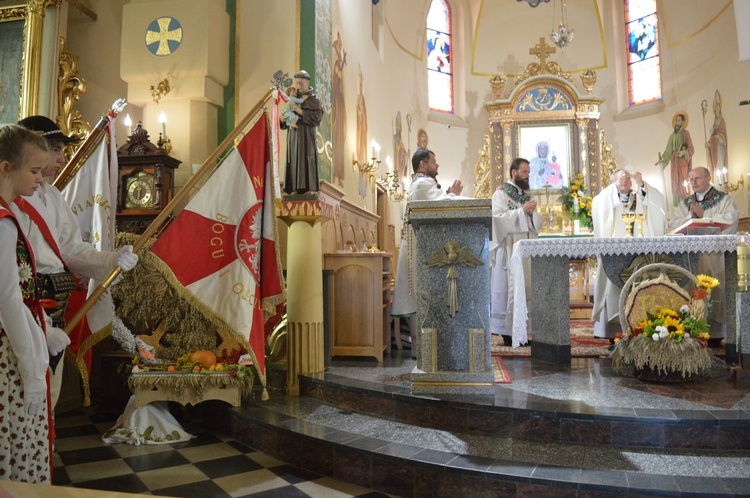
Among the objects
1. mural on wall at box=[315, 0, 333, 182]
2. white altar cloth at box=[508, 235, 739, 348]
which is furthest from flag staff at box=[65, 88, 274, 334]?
white altar cloth at box=[508, 235, 739, 348]

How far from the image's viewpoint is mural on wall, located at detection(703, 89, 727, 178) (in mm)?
11000

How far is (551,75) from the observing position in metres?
14.2

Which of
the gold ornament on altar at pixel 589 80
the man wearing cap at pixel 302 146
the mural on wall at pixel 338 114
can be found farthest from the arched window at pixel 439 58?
the man wearing cap at pixel 302 146

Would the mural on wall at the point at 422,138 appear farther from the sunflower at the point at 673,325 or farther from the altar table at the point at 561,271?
the sunflower at the point at 673,325

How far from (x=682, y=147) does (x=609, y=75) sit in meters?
3.32

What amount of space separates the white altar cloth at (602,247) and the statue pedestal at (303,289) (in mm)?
1936

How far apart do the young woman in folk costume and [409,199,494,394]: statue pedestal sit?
251cm

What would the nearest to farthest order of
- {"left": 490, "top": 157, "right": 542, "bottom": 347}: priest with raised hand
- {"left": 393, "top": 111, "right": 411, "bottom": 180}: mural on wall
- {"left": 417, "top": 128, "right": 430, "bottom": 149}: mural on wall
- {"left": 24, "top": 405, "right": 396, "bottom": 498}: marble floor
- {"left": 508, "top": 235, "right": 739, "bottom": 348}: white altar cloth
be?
{"left": 24, "top": 405, "right": 396, "bottom": 498}: marble floor < {"left": 508, "top": 235, "right": 739, "bottom": 348}: white altar cloth < {"left": 490, "top": 157, "right": 542, "bottom": 347}: priest with raised hand < {"left": 393, "top": 111, "right": 411, "bottom": 180}: mural on wall < {"left": 417, "top": 128, "right": 430, "bottom": 149}: mural on wall

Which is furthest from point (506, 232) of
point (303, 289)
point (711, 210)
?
point (711, 210)

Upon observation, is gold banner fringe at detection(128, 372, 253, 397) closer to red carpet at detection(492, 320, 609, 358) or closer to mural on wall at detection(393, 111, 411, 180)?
red carpet at detection(492, 320, 609, 358)

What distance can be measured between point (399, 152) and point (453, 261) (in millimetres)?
8542

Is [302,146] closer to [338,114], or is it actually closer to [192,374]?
[192,374]

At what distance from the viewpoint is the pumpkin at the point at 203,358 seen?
457 centimetres

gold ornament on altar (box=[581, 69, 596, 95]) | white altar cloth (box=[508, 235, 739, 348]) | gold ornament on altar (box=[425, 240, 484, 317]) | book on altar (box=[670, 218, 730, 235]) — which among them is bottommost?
gold ornament on altar (box=[425, 240, 484, 317])
